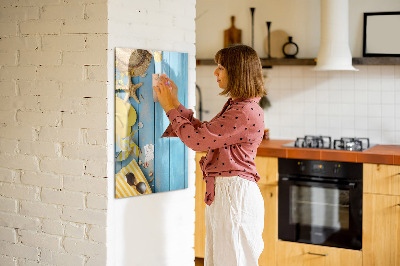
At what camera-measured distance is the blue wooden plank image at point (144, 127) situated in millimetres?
2816

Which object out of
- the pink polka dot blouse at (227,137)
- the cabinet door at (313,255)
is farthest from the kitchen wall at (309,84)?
the pink polka dot blouse at (227,137)

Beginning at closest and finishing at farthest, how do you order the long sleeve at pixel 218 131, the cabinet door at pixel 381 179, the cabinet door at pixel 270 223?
the long sleeve at pixel 218 131 < the cabinet door at pixel 381 179 < the cabinet door at pixel 270 223

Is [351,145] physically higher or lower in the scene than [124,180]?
higher

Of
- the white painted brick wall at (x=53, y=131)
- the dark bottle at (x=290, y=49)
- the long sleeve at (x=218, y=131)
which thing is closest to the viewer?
the long sleeve at (x=218, y=131)

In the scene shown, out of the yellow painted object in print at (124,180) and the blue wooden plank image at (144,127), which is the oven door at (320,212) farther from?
the yellow painted object in print at (124,180)

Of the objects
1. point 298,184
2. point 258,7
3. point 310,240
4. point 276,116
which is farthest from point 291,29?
point 310,240

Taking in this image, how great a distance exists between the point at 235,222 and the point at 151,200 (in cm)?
52

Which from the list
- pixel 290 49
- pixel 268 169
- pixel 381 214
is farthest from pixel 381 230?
pixel 290 49

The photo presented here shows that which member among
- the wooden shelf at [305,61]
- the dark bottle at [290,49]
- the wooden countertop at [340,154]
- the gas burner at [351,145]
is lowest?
the wooden countertop at [340,154]

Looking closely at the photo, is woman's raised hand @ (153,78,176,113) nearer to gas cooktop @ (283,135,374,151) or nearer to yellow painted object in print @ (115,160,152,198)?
yellow painted object in print @ (115,160,152,198)

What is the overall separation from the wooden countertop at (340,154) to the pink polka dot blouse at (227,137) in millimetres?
1271

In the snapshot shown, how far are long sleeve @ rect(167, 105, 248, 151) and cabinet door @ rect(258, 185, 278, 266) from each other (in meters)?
1.54

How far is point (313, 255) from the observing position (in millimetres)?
4059

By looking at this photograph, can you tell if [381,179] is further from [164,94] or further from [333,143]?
[164,94]
